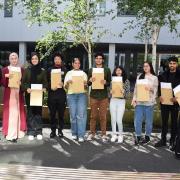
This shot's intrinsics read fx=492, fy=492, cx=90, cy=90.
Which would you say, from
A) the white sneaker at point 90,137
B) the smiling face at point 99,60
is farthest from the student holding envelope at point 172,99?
the white sneaker at point 90,137

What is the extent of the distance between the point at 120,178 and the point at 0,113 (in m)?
6.99

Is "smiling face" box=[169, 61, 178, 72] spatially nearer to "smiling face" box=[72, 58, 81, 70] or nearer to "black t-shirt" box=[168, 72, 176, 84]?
"black t-shirt" box=[168, 72, 176, 84]

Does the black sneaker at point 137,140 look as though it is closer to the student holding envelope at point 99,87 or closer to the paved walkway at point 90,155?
the paved walkway at point 90,155

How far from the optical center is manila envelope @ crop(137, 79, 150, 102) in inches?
404

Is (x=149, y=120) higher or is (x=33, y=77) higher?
(x=33, y=77)

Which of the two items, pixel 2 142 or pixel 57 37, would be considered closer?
pixel 2 142

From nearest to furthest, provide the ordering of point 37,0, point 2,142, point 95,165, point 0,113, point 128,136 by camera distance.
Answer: point 95,165 < point 2,142 < point 128,136 < point 0,113 < point 37,0

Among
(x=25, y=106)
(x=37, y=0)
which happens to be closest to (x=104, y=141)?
(x=25, y=106)

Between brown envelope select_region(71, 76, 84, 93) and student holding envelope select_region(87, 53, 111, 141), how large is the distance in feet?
0.62

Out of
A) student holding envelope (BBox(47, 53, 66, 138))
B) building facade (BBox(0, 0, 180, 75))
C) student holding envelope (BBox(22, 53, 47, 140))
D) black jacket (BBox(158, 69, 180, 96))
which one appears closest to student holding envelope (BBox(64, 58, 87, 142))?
student holding envelope (BBox(47, 53, 66, 138))

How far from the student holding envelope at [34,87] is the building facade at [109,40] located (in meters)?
19.1

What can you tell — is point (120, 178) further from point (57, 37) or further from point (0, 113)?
point (57, 37)

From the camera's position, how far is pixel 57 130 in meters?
11.9

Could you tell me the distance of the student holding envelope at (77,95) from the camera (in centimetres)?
1050
